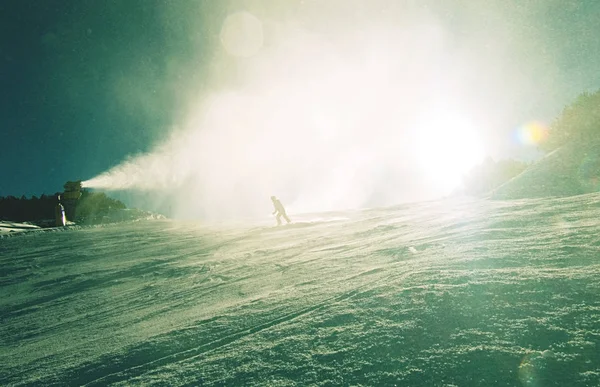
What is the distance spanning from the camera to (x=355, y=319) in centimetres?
267

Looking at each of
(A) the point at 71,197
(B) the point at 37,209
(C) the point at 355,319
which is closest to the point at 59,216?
(A) the point at 71,197

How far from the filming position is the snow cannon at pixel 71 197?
21234mm

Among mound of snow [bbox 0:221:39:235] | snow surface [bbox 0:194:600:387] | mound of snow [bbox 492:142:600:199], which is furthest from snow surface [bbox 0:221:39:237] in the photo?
mound of snow [bbox 492:142:600:199]

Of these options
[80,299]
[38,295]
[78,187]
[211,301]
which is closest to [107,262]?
[38,295]

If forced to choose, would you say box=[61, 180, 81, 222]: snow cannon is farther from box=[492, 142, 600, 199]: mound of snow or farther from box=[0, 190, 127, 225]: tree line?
box=[492, 142, 600, 199]: mound of snow

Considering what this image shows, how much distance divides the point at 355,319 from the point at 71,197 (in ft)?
80.0

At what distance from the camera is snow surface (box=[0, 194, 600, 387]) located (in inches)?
76.2

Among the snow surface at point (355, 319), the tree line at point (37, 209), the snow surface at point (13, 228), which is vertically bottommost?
the snow surface at point (355, 319)

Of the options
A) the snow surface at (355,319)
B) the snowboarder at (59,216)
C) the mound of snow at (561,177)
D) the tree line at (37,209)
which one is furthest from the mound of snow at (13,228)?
the mound of snow at (561,177)

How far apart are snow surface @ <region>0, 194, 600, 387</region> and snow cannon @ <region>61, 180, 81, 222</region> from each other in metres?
18.2

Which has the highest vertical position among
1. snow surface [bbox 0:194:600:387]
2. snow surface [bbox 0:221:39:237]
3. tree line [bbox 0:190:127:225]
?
tree line [bbox 0:190:127:225]

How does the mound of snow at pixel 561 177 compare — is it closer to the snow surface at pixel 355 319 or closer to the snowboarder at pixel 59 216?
the snow surface at pixel 355 319

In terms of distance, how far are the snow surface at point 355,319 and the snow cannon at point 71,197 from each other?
1821 centimetres

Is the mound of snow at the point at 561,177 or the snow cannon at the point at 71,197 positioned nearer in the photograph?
the mound of snow at the point at 561,177
